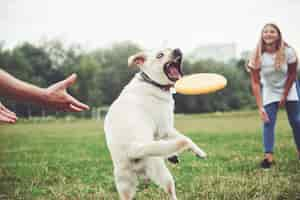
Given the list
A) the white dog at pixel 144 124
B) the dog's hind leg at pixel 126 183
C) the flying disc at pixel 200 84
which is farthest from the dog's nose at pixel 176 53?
the dog's hind leg at pixel 126 183

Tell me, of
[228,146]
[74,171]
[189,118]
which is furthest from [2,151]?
[228,146]

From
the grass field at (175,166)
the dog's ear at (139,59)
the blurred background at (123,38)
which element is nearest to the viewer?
the dog's ear at (139,59)

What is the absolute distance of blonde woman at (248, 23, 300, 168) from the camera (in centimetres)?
219

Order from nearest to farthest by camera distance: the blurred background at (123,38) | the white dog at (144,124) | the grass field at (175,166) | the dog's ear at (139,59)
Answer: the white dog at (144,124) < the dog's ear at (139,59) < the grass field at (175,166) < the blurred background at (123,38)

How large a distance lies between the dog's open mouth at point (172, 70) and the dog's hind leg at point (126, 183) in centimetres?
40

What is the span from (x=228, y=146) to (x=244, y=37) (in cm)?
84

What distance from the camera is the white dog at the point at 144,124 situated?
1.51m

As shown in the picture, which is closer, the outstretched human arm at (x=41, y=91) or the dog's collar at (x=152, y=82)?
the outstretched human arm at (x=41, y=91)

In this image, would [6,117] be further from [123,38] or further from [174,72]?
[123,38]

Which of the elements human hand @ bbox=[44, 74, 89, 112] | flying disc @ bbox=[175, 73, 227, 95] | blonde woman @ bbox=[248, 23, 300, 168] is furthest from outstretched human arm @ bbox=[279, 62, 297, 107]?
human hand @ bbox=[44, 74, 89, 112]

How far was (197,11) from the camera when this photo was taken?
2320 millimetres

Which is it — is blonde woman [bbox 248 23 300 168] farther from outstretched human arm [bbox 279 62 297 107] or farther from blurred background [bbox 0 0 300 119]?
blurred background [bbox 0 0 300 119]

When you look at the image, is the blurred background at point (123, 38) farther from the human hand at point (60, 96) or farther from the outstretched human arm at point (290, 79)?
the human hand at point (60, 96)

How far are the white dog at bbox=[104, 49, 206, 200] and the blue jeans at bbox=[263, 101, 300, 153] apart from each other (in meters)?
0.77
